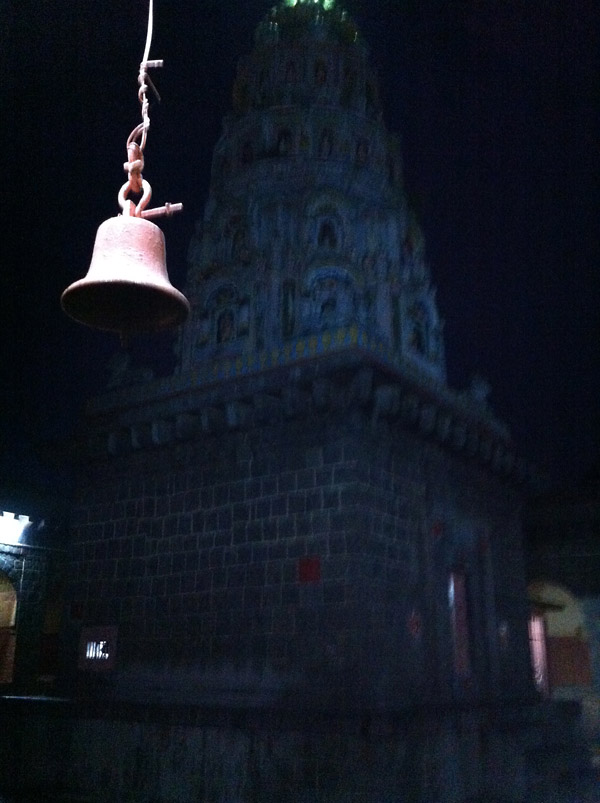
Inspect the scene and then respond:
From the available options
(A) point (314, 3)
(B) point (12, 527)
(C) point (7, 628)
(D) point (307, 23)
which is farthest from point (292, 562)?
(A) point (314, 3)

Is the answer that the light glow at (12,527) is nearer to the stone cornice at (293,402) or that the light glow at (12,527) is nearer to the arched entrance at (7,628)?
the arched entrance at (7,628)

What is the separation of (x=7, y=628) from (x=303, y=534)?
45.3 feet

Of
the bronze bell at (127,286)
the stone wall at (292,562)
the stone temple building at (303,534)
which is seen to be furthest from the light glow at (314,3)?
the bronze bell at (127,286)

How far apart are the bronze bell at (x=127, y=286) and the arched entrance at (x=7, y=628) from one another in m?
19.0

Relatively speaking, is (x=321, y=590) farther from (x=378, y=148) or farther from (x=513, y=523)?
(x=378, y=148)

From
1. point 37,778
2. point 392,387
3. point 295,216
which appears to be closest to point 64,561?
point 37,778

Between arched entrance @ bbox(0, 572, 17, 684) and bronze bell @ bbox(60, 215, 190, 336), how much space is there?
19050 mm

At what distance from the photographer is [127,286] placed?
A: 4703 mm

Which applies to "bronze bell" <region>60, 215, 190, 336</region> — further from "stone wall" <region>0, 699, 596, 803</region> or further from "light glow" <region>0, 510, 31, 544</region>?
"light glow" <region>0, 510, 31, 544</region>

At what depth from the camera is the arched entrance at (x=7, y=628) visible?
22.0 metres

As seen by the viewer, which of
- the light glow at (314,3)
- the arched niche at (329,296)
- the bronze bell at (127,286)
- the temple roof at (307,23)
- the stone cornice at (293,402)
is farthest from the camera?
the light glow at (314,3)

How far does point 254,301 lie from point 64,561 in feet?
39.5

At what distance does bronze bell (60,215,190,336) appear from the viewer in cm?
471

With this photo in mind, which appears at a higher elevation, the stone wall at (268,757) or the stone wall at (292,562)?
the stone wall at (292,562)
